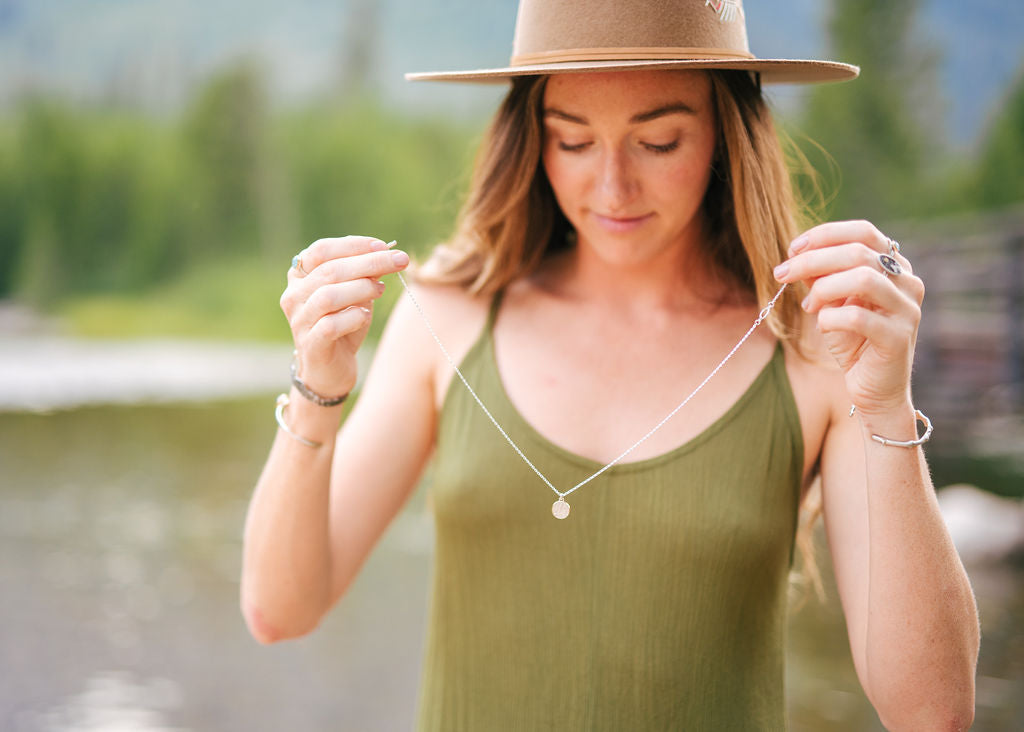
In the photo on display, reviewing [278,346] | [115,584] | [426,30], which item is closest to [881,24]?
[426,30]

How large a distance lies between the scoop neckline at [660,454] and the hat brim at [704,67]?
1.26ft

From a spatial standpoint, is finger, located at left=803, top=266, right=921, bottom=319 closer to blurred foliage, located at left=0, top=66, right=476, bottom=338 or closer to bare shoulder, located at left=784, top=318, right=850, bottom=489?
bare shoulder, located at left=784, top=318, right=850, bottom=489

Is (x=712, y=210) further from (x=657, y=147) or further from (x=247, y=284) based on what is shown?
(x=247, y=284)

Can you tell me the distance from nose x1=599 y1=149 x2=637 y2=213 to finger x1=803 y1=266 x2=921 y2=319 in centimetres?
34

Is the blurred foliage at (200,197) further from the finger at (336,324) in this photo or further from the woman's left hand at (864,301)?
the woman's left hand at (864,301)

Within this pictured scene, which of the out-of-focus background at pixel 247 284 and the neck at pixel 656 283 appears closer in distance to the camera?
the neck at pixel 656 283

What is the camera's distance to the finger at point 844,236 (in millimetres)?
1218

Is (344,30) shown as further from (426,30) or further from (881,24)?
(881,24)

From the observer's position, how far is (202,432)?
24.8 feet

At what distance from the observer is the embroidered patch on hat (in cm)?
147

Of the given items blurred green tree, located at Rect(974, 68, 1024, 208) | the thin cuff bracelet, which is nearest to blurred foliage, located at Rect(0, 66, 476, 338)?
blurred green tree, located at Rect(974, 68, 1024, 208)

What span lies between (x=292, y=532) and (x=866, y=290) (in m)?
0.80

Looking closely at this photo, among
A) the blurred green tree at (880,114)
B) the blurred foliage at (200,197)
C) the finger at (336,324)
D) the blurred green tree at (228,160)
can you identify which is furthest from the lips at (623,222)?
the blurred green tree at (228,160)

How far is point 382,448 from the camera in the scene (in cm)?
160
